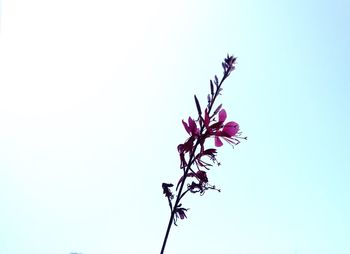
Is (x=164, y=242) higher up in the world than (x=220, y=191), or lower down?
lower down

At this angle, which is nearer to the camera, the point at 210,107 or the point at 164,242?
the point at 164,242

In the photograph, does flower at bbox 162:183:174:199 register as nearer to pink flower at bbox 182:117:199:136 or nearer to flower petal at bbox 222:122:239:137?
pink flower at bbox 182:117:199:136

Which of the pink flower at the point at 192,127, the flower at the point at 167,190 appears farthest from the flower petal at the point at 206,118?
the flower at the point at 167,190

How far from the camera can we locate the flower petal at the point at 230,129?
2422 millimetres

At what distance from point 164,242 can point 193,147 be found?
741mm

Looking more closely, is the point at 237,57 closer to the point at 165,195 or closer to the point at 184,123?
the point at 184,123

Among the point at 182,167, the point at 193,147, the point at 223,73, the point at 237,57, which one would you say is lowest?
the point at 182,167

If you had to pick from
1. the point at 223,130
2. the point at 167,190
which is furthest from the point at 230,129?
the point at 167,190

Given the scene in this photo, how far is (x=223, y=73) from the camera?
2314 millimetres

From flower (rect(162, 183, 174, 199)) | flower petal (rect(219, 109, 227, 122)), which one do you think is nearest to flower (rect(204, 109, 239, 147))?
flower petal (rect(219, 109, 227, 122))

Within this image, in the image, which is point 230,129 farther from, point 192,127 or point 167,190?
point 167,190

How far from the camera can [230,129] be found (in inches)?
95.8

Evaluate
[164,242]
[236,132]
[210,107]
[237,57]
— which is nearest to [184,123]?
[210,107]

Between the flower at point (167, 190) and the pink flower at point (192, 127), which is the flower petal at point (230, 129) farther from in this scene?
the flower at point (167, 190)
